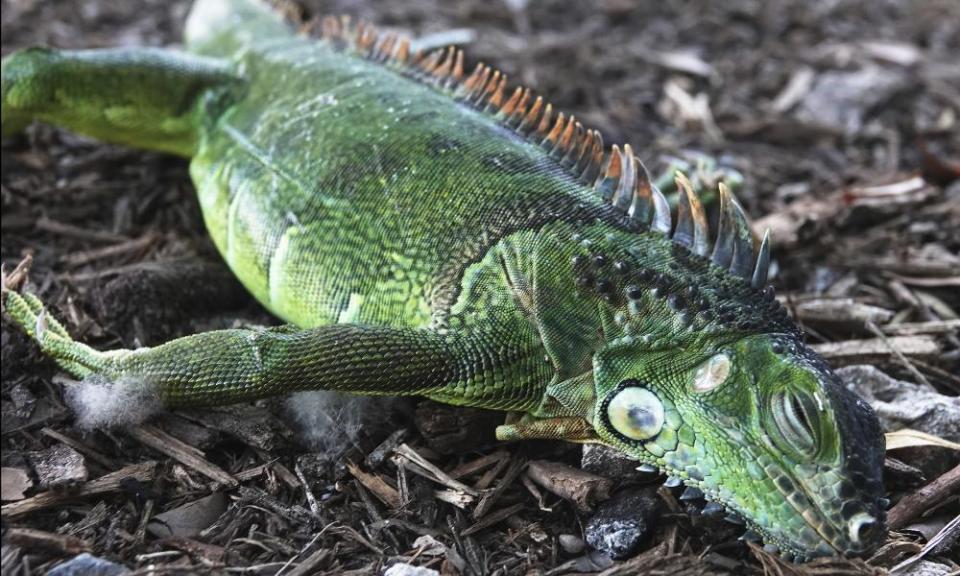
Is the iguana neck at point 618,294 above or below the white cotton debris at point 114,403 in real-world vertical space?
above

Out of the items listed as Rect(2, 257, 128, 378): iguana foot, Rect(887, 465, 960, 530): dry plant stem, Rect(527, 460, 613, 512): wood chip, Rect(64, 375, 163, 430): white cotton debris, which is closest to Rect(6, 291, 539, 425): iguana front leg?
Rect(64, 375, 163, 430): white cotton debris

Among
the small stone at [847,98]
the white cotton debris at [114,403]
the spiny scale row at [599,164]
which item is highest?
the small stone at [847,98]

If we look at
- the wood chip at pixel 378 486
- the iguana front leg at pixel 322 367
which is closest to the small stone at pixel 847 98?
the iguana front leg at pixel 322 367

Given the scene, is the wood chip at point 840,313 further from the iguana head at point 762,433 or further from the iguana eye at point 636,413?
the iguana eye at point 636,413

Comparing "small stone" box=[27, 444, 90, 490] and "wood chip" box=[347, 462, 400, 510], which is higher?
"wood chip" box=[347, 462, 400, 510]

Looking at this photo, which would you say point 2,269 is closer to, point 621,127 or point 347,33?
point 347,33

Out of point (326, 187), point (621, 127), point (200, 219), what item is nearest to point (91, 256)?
point (200, 219)

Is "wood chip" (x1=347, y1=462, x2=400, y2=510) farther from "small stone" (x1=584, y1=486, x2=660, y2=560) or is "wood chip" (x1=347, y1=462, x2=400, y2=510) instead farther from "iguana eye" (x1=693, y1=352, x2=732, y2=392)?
"iguana eye" (x1=693, y1=352, x2=732, y2=392)
